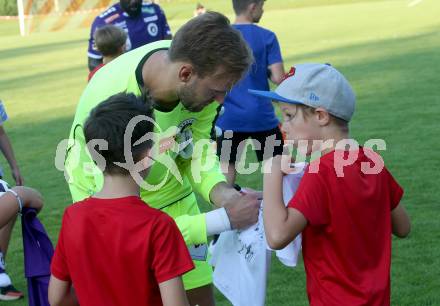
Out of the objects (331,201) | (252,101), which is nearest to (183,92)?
(331,201)

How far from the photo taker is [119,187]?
9.75ft

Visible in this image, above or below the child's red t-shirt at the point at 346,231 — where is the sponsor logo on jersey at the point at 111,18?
below

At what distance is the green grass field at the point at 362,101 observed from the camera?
6156 mm

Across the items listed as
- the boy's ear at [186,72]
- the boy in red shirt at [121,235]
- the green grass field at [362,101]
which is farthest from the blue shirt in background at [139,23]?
the boy in red shirt at [121,235]

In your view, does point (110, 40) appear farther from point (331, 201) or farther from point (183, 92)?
point (331, 201)

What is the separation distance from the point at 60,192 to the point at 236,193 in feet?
18.5

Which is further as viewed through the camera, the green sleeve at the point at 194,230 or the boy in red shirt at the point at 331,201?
the green sleeve at the point at 194,230

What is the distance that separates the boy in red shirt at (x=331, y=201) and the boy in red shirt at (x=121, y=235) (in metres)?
0.53

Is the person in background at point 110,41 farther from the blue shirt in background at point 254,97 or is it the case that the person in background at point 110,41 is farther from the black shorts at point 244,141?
the black shorts at point 244,141

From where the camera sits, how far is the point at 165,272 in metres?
2.86

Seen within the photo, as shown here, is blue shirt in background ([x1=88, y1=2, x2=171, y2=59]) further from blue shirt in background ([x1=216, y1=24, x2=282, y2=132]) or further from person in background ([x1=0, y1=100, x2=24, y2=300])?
person in background ([x1=0, y1=100, x2=24, y2=300])

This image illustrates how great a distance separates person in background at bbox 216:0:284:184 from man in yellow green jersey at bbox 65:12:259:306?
11.7 ft

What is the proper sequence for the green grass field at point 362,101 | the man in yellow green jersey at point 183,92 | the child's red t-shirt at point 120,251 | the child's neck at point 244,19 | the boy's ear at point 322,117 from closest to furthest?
the child's red t-shirt at point 120,251 < the boy's ear at point 322,117 < the man in yellow green jersey at point 183,92 < the green grass field at point 362,101 < the child's neck at point 244,19

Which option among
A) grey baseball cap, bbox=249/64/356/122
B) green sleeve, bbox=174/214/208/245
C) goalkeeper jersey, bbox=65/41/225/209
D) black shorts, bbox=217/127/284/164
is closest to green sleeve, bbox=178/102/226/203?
goalkeeper jersey, bbox=65/41/225/209
